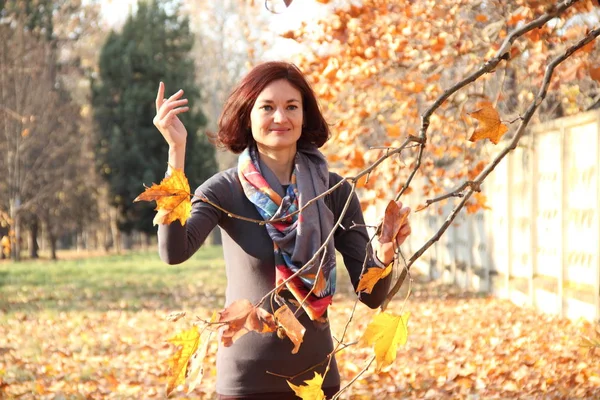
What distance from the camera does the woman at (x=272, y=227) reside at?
8.51ft

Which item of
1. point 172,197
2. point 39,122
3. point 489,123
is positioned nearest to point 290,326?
point 172,197

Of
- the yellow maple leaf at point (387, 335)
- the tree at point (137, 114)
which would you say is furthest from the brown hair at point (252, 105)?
the tree at point (137, 114)

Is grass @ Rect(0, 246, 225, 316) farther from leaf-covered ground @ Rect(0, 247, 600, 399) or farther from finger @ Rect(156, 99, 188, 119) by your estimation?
finger @ Rect(156, 99, 188, 119)

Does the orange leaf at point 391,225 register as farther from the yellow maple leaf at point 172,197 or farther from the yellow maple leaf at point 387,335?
the yellow maple leaf at point 172,197

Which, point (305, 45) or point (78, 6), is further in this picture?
point (78, 6)

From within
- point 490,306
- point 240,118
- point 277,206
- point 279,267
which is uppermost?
point 240,118

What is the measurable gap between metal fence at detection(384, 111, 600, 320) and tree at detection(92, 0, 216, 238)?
19760 millimetres

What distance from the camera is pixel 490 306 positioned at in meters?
9.65

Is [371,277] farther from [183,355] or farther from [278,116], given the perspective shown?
[278,116]

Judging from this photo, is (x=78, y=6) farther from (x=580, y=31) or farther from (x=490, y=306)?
(x=580, y=31)

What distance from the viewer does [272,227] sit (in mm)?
2648

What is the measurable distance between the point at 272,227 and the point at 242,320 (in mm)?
883

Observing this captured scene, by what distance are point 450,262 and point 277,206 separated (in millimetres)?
11866

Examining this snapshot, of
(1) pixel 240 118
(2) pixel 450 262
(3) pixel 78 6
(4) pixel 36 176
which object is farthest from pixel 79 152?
(1) pixel 240 118
